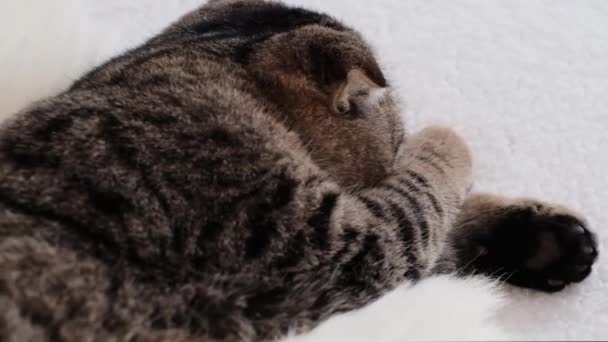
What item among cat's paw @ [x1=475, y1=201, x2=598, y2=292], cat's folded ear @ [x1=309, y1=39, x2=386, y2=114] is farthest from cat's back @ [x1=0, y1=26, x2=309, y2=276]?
cat's paw @ [x1=475, y1=201, x2=598, y2=292]

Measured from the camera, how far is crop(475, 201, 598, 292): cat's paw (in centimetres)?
104

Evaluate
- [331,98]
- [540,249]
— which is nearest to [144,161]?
[331,98]

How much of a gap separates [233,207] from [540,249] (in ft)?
1.72

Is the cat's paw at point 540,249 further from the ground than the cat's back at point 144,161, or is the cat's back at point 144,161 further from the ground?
the cat's back at point 144,161

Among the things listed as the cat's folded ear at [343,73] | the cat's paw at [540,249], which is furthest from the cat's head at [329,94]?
the cat's paw at [540,249]

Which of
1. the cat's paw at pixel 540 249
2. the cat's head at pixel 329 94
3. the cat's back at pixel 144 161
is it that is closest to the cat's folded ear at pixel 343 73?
the cat's head at pixel 329 94

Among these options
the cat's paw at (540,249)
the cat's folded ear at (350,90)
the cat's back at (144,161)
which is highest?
the cat's folded ear at (350,90)

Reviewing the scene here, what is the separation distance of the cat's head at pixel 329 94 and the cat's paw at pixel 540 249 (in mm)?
228

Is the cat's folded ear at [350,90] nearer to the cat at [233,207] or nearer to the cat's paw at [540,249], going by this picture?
the cat at [233,207]

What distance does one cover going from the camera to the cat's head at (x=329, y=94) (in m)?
1.03

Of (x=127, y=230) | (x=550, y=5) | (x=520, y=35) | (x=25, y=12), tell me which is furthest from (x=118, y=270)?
(x=550, y=5)

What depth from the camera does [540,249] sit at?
1.05 meters

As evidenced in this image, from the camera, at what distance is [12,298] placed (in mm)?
742

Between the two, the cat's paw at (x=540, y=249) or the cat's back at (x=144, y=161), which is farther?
the cat's paw at (x=540, y=249)
